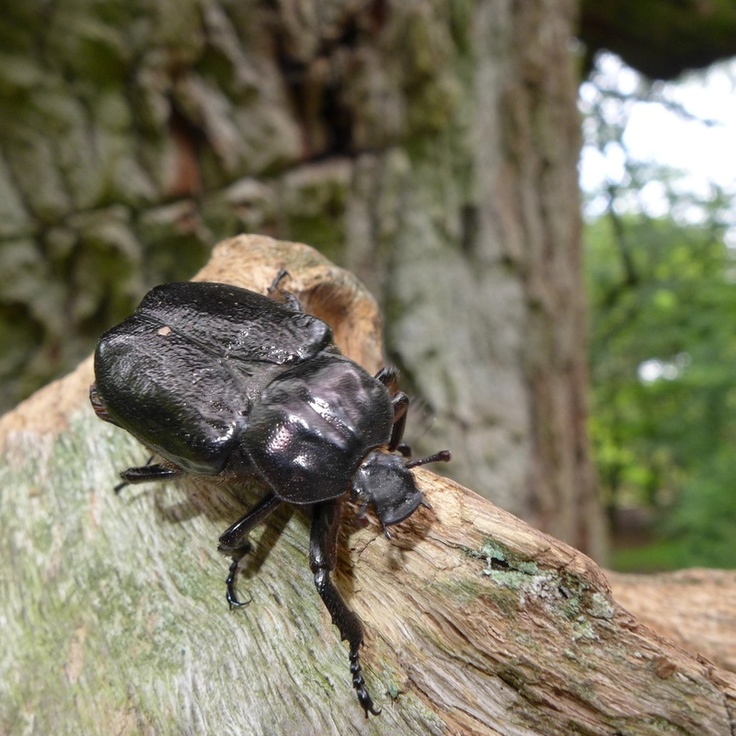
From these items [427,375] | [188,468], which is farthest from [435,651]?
[427,375]

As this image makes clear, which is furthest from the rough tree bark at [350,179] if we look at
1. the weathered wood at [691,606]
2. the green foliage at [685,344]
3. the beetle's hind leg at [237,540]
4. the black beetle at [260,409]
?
the green foliage at [685,344]

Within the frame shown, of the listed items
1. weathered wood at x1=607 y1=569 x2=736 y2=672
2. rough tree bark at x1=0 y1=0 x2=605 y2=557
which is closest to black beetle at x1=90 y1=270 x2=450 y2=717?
weathered wood at x1=607 y1=569 x2=736 y2=672

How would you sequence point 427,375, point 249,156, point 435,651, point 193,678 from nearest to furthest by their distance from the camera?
point 435,651 < point 193,678 < point 249,156 < point 427,375

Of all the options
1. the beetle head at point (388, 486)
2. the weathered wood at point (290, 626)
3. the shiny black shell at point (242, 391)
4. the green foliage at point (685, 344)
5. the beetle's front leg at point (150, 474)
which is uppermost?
the shiny black shell at point (242, 391)

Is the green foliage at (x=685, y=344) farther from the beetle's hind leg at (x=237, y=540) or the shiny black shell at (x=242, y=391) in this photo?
the beetle's hind leg at (x=237, y=540)

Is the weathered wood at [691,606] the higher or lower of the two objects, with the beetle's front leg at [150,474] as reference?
lower

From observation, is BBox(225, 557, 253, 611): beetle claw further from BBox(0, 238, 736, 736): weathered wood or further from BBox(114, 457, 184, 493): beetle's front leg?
BBox(114, 457, 184, 493): beetle's front leg

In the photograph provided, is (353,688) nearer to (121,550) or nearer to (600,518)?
(121,550)

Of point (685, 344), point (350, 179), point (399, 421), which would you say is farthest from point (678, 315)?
point (399, 421)
